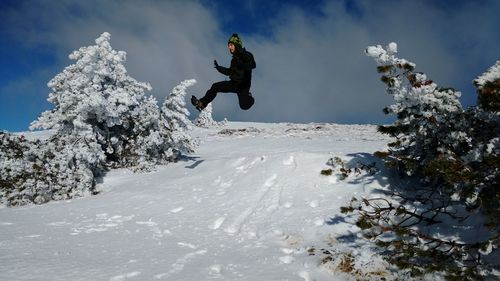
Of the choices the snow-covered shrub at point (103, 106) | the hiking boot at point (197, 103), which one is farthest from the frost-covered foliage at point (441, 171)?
the snow-covered shrub at point (103, 106)

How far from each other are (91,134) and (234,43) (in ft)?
22.3

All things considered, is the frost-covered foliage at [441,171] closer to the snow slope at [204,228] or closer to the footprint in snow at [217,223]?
the snow slope at [204,228]

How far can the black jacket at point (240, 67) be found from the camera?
8.68 meters

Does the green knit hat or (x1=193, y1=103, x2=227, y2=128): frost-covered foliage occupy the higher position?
(x1=193, y1=103, x2=227, y2=128): frost-covered foliage

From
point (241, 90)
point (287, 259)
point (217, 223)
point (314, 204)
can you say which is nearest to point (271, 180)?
point (314, 204)

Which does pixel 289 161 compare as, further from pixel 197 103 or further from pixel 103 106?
pixel 103 106

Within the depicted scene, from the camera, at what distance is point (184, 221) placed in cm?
873

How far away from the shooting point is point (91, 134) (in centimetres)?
1321

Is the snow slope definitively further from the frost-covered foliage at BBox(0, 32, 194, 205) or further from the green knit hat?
the green knit hat

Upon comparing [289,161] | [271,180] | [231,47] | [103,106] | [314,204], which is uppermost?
[231,47]

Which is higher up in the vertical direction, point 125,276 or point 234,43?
point 234,43

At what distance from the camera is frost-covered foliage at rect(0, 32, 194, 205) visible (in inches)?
465

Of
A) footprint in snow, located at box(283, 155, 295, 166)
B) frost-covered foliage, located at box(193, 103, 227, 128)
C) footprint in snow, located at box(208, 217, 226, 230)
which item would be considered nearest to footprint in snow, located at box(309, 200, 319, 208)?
footprint in snow, located at box(208, 217, 226, 230)

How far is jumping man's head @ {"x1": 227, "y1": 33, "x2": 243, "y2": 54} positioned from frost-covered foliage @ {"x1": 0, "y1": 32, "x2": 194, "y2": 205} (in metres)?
6.07
